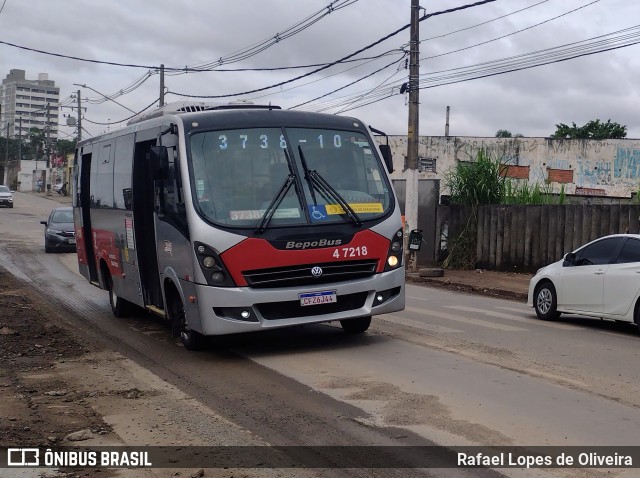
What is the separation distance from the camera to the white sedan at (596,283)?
12.4m

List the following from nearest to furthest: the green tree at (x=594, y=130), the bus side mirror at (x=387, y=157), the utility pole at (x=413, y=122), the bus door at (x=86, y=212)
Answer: the bus side mirror at (x=387, y=157)
the bus door at (x=86, y=212)
the utility pole at (x=413, y=122)
the green tree at (x=594, y=130)

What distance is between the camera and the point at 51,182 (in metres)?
91.9

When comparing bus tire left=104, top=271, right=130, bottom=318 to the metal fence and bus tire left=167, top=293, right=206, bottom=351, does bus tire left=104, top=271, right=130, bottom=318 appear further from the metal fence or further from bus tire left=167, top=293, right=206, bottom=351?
the metal fence

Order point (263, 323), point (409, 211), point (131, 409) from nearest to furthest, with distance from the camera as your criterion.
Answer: point (131, 409) → point (263, 323) → point (409, 211)

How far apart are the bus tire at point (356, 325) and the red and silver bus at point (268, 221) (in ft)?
0.10

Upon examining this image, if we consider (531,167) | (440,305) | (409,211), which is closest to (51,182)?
(531,167)

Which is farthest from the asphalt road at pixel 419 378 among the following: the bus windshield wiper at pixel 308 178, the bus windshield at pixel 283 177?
the bus windshield wiper at pixel 308 178

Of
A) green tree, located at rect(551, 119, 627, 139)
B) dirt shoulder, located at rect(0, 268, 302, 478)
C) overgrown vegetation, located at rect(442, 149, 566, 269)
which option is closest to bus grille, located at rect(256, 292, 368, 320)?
dirt shoulder, located at rect(0, 268, 302, 478)

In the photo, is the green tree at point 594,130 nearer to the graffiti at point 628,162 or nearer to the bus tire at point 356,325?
the graffiti at point 628,162

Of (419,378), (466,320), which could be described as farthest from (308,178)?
(466,320)

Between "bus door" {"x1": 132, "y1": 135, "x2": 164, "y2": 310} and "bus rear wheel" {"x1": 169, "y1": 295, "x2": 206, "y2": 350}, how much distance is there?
2.01ft

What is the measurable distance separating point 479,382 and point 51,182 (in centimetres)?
8952

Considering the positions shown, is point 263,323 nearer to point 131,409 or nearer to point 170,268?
point 170,268

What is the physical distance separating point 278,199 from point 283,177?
318mm
